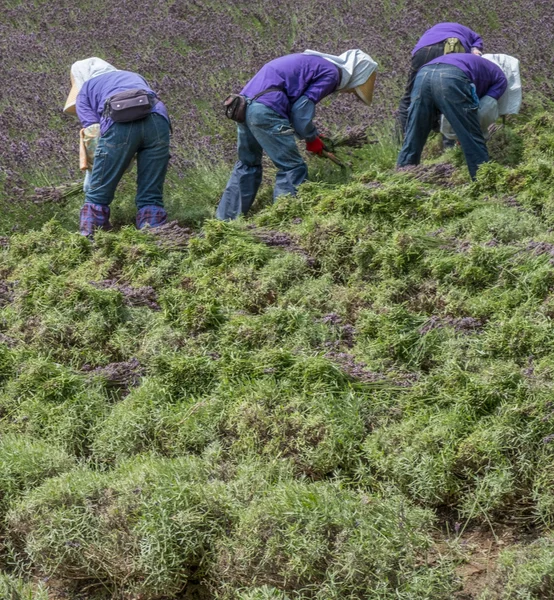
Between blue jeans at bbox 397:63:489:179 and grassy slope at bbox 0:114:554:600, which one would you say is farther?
blue jeans at bbox 397:63:489:179

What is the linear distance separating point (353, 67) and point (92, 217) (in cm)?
222

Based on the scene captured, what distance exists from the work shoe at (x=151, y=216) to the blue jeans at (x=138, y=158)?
5 centimetres

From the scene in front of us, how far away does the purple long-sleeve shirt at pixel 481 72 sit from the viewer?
615 centimetres

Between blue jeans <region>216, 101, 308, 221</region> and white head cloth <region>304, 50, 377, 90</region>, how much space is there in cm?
62

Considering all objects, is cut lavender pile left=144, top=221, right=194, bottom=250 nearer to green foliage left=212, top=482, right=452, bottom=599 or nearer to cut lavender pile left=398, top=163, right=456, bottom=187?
cut lavender pile left=398, top=163, right=456, bottom=187

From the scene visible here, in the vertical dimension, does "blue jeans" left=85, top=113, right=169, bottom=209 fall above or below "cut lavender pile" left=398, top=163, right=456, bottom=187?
above

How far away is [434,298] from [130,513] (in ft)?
6.65

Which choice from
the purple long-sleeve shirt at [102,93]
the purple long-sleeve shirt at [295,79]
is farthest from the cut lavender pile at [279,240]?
the purple long-sleeve shirt at [102,93]

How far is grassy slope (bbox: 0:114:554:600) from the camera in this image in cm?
293

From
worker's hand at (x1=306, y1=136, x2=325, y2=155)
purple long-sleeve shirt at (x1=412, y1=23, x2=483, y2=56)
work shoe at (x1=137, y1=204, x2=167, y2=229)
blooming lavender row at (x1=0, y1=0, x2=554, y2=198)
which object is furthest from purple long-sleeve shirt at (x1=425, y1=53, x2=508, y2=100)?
work shoe at (x1=137, y1=204, x2=167, y2=229)

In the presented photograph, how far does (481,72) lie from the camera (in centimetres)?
626

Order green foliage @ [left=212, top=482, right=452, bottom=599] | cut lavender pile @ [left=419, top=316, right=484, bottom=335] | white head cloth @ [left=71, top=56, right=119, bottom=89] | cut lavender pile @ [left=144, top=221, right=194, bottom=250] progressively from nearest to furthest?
1. green foliage @ [left=212, top=482, right=452, bottom=599]
2. cut lavender pile @ [left=419, top=316, right=484, bottom=335]
3. cut lavender pile @ [left=144, top=221, right=194, bottom=250]
4. white head cloth @ [left=71, top=56, right=119, bottom=89]

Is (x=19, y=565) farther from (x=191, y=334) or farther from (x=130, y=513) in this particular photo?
(x=191, y=334)

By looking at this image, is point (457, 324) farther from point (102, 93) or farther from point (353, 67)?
point (102, 93)
